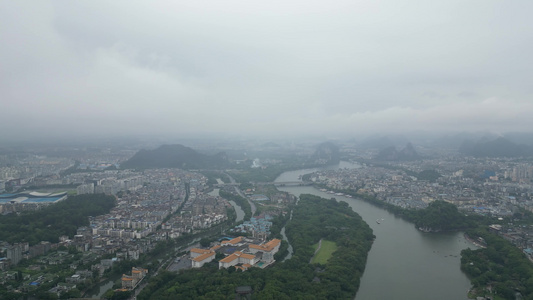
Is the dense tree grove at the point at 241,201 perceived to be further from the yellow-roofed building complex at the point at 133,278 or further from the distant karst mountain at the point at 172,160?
the distant karst mountain at the point at 172,160

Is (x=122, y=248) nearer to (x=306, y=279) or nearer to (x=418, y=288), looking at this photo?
(x=306, y=279)

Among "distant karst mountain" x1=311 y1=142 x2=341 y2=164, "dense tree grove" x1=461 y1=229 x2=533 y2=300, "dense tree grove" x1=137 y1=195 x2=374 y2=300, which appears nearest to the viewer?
"dense tree grove" x1=137 y1=195 x2=374 y2=300

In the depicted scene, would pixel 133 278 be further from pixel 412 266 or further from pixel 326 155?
pixel 326 155

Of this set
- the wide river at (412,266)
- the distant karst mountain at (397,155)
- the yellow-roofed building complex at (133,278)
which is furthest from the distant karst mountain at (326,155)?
the yellow-roofed building complex at (133,278)

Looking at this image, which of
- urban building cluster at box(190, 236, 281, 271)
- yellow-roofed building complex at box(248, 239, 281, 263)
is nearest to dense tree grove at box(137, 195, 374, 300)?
urban building cluster at box(190, 236, 281, 271)

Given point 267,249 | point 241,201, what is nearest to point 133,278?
point 267,249

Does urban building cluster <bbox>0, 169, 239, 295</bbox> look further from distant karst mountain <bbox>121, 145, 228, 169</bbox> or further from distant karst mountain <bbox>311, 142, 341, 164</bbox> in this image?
distant karst mountain <bbox>311, 142, 341, 164</bbox>
